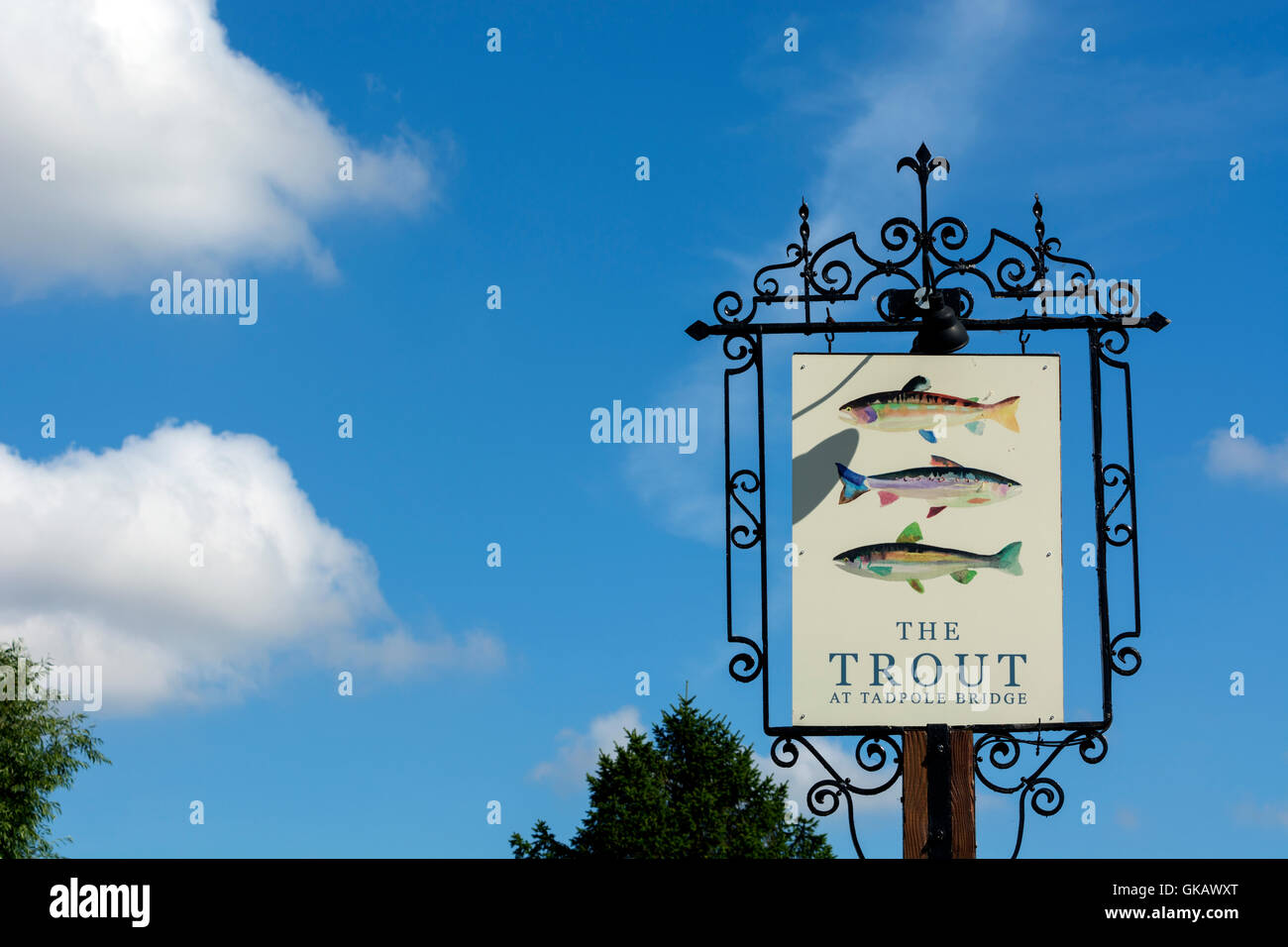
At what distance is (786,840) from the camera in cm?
3434

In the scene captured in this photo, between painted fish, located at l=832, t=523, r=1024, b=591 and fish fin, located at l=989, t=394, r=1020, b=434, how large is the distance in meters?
0.94

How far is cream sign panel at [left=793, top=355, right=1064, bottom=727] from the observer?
27.8 feet

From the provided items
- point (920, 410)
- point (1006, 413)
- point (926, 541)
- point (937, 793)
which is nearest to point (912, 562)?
point (926, 541)

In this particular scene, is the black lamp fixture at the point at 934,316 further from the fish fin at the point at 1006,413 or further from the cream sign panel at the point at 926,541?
the fish fin at the point at 1006,413

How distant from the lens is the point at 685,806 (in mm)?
33875

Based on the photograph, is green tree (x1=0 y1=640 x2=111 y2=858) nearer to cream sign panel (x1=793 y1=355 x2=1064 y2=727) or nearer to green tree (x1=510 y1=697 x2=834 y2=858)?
green tree (x1=510 y1=697 x2=834 y2=858)

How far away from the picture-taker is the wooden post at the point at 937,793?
8.20 m

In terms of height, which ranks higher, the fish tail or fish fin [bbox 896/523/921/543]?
the fish tail

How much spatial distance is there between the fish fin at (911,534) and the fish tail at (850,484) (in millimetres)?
384

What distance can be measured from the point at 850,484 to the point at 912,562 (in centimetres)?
68

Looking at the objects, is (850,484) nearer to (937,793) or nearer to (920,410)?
(920,410)

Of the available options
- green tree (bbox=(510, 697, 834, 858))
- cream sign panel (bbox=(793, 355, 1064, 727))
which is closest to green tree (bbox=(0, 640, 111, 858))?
green tree (bbox=(510, 697, 834, 858))
